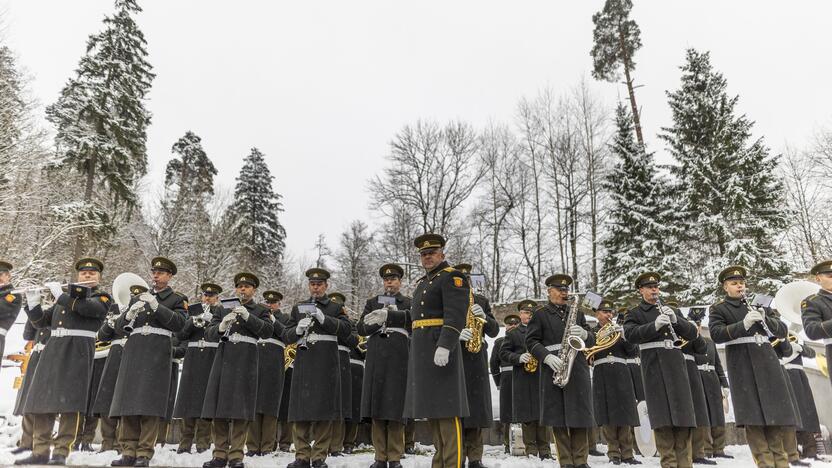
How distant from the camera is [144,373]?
6684 mm

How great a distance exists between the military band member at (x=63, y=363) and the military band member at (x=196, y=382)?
4.84ft

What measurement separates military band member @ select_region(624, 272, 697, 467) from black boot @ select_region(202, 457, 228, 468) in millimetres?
5366

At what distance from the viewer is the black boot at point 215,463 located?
668cm

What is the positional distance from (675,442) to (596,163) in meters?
25.7

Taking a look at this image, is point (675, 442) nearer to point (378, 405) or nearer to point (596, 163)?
point (378, 405)

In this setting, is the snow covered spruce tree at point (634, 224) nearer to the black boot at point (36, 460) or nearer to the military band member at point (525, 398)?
the military band member at point (525, 398)

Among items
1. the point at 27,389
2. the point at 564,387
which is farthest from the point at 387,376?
the point at 27,389

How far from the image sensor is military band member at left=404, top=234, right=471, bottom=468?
17.9 feet

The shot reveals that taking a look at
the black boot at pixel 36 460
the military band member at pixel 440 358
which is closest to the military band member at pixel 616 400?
the military band member at pixel 440 358

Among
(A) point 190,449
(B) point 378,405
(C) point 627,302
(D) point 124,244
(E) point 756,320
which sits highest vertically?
(D) point 124,244

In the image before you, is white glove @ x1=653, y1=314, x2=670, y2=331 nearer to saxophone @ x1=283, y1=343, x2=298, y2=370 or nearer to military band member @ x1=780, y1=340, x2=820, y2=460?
military band member @ x1=780, y1=340, x2=820, y2=460

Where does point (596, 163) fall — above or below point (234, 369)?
above

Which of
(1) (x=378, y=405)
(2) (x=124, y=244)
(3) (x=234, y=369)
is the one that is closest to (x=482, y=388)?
(1) (x=378, y=405)

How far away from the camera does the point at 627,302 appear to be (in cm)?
2517
